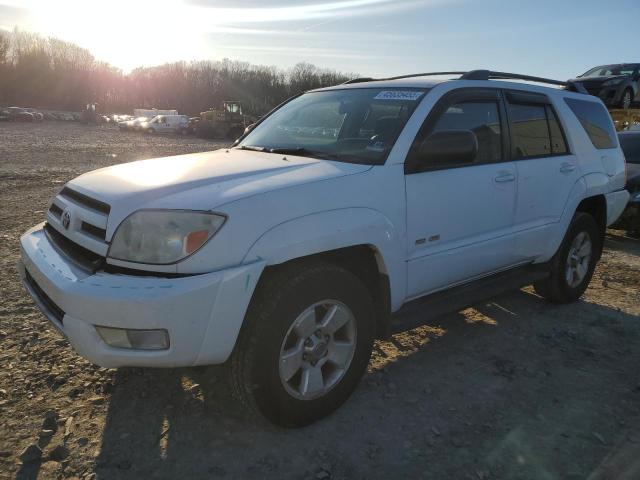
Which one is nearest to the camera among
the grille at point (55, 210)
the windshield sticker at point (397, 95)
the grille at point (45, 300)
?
the grille at point (45, 300)

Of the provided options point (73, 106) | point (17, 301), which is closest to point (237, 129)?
point (17, 301)

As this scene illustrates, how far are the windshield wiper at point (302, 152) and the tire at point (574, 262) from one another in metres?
2.36

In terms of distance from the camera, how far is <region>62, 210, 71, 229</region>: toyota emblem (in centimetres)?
273

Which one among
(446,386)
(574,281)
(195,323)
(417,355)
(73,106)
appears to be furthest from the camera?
(73,106)

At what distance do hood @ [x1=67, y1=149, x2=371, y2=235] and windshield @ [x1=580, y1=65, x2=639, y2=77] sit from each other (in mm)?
14246

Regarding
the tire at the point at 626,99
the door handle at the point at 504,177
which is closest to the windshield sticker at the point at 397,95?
the door handle at the point at 504,177

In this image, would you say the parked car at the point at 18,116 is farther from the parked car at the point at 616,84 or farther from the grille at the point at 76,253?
the grille at the point at 76,253

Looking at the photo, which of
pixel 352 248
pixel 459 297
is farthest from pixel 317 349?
pixel 459 297

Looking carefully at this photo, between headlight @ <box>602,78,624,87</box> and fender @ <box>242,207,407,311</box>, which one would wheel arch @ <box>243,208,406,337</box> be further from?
headlight @ <box>602,78,624,87</box>

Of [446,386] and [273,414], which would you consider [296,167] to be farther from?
[446,386]

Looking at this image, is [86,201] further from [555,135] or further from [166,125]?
[166,125]

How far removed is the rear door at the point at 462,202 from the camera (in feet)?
9.91

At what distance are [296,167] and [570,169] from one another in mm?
2570

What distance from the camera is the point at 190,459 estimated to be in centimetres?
248
